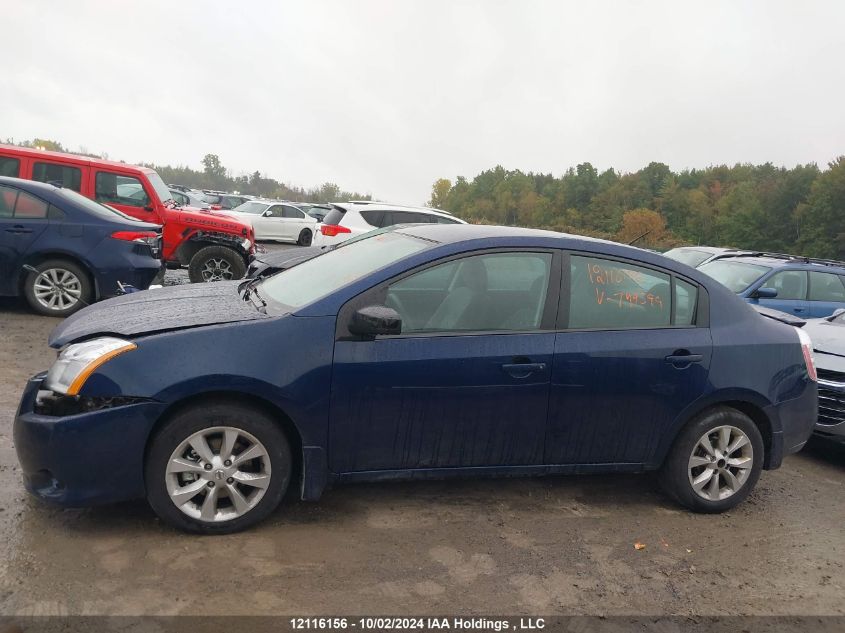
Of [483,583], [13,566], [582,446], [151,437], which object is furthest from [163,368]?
[582,446]

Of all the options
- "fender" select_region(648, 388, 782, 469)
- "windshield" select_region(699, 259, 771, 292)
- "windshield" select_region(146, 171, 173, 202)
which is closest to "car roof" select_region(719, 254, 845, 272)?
"windshield" select_region(699, 259, 771, 292)

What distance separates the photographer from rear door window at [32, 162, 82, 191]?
9375 millimetres

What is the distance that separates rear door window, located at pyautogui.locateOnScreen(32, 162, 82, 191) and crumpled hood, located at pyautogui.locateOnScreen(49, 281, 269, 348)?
6.02 metres

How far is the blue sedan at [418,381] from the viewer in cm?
339

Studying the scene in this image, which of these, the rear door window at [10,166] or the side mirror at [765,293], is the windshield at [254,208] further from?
the side mirror at [765,293]

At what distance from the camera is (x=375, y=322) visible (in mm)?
3543

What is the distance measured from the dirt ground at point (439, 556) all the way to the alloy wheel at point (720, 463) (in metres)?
0.18

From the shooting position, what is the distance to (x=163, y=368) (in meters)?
3.37

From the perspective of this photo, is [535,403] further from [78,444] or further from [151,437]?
[78,444]

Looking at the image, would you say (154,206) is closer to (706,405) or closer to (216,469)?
(216,469)

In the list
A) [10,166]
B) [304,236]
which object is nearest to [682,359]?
[10,166]

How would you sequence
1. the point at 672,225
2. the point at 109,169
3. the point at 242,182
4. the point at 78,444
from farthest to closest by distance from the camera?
the point at 242,182 → the point at 672,225 → the point at 109,169 → the point at 78,444

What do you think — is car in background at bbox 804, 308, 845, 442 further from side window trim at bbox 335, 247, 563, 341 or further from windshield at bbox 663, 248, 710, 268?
windshield at bbox 663, 248, 710, 268

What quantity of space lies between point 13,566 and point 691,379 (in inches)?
140
